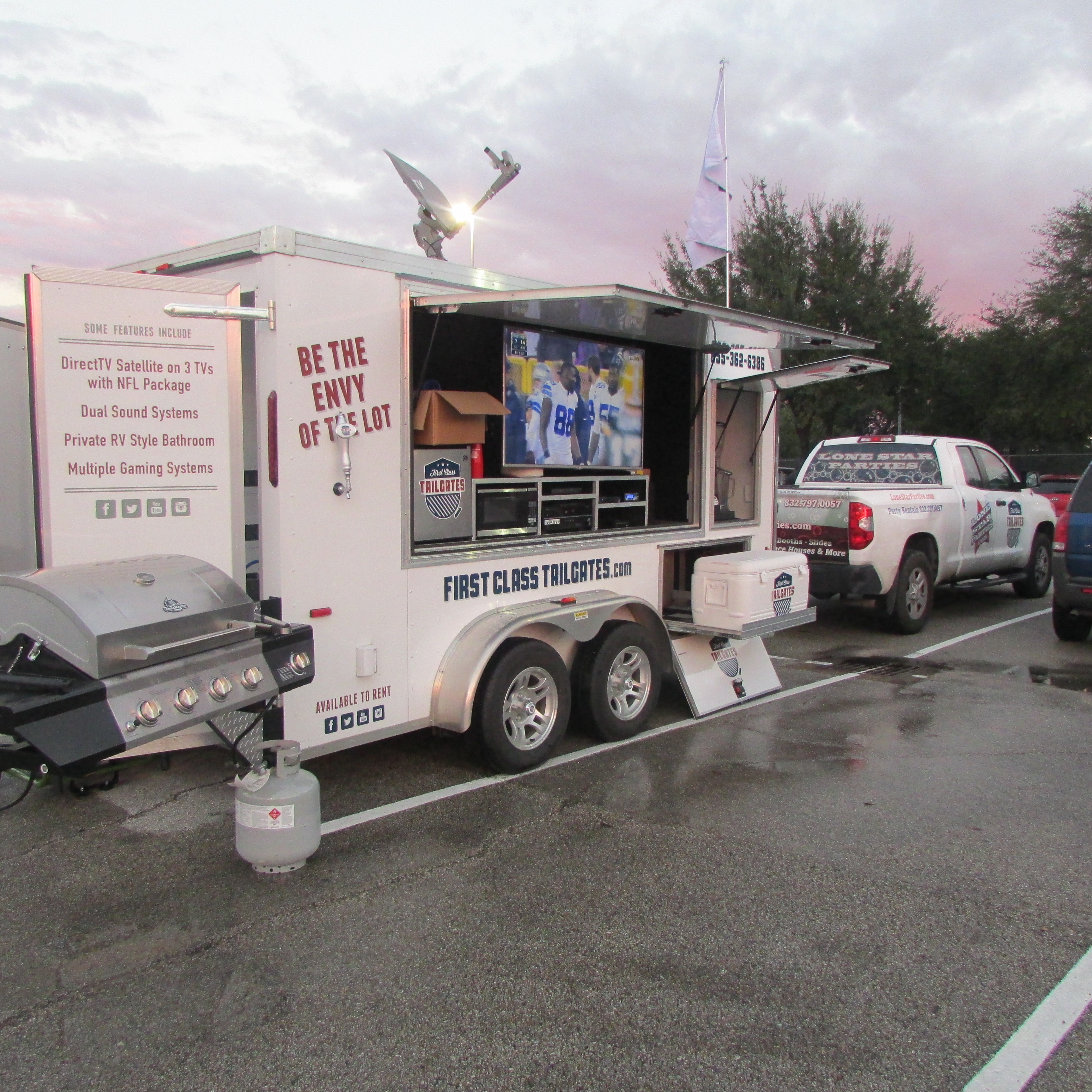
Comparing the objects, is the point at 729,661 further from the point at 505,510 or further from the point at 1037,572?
the point at 1037,572

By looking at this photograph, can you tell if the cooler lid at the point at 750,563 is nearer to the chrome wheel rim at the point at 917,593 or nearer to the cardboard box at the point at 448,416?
the cardboard box at the point at 448,416

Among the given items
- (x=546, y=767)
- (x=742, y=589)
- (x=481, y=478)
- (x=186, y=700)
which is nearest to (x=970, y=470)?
(x=742, y=589)

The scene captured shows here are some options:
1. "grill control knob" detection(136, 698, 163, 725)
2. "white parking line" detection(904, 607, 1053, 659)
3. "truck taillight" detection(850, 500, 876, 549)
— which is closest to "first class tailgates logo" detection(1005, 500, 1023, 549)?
"white parking line" detection(904, 607, 1053, 659)

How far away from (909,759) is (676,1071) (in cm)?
336

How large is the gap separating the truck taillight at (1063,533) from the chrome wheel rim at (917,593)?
4.31ft

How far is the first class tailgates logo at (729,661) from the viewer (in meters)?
6.63

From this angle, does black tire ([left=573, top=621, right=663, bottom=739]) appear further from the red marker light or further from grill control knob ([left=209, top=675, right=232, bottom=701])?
grill control knob ([left=209, top=675, right=232, bottom=701])

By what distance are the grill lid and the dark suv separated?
24.6 feet

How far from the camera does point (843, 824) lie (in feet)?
14.8

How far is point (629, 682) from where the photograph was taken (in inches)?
229

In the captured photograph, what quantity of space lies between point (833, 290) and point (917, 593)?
15237mm

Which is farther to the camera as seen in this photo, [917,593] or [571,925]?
[917,593]

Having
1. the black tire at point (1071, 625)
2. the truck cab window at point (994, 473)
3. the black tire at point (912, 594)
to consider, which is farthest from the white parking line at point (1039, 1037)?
the truck cab window at point (994, 473)

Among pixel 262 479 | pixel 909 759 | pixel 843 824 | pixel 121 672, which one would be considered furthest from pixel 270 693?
pixel 909 759
